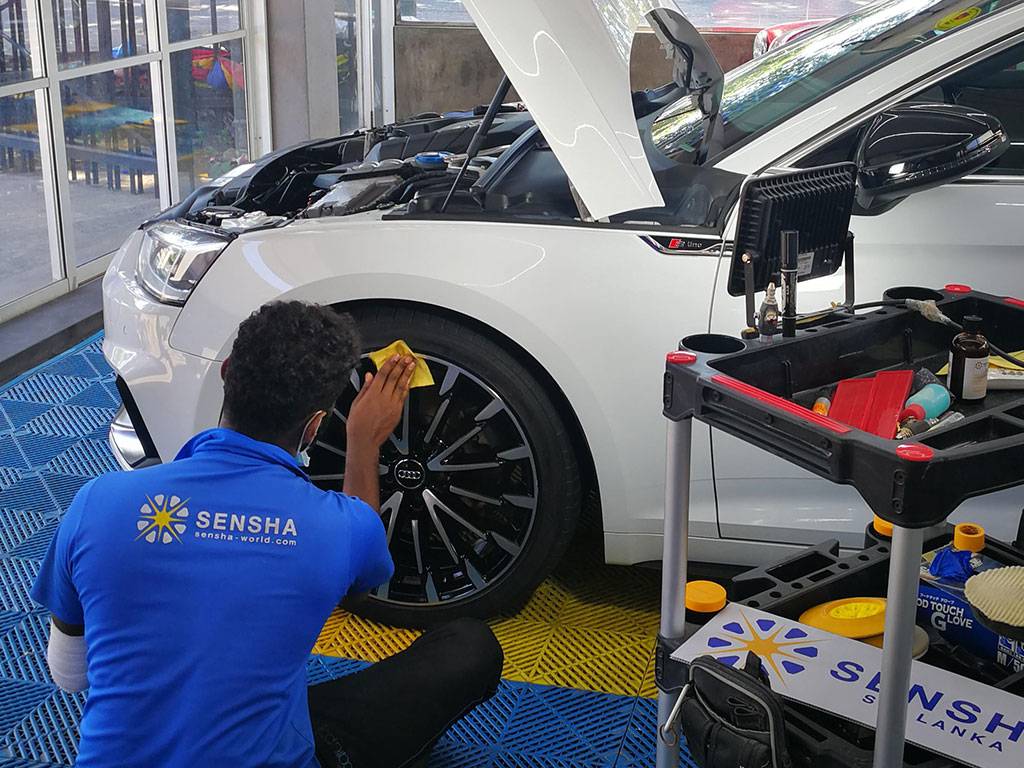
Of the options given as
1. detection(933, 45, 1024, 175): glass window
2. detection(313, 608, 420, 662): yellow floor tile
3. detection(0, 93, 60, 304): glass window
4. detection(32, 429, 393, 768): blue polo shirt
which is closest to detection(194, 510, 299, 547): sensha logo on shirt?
detection(32, 429, 393, 768): blue polo shirt

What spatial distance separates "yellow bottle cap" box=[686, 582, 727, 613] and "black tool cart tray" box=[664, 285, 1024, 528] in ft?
1.20

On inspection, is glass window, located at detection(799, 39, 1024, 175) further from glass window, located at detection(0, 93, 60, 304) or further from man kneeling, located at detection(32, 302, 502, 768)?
glass window, located at detection(0, 93, 60, 304)

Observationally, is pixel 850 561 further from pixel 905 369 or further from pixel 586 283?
pixel 586 283

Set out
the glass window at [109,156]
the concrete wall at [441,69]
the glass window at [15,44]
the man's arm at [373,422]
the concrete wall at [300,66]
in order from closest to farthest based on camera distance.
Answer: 1. the man's arm at [373,422]
2. the glass window at [15,44]
3. the glass window at [109,156]
4. the concrete wall at [300,66]
5. the concrete wall at [441,69]

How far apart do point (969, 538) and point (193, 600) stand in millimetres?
1367

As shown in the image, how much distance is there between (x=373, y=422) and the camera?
7.76 feet

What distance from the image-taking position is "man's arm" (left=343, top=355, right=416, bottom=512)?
2.21 m

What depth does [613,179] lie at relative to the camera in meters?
2.50

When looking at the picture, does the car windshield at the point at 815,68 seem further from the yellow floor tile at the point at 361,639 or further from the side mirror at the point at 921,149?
the yellow floor tile at the point at 361,639

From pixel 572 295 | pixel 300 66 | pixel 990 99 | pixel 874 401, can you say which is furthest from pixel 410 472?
pixel 300 66

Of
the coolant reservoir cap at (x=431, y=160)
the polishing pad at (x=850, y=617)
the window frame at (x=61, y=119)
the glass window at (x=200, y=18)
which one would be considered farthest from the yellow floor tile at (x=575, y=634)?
the glass window at (x=200, y=18)

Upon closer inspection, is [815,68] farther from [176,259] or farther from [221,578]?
[221,578]

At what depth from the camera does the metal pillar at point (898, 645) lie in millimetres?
1521

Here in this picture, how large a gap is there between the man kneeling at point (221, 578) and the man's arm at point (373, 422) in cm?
31
